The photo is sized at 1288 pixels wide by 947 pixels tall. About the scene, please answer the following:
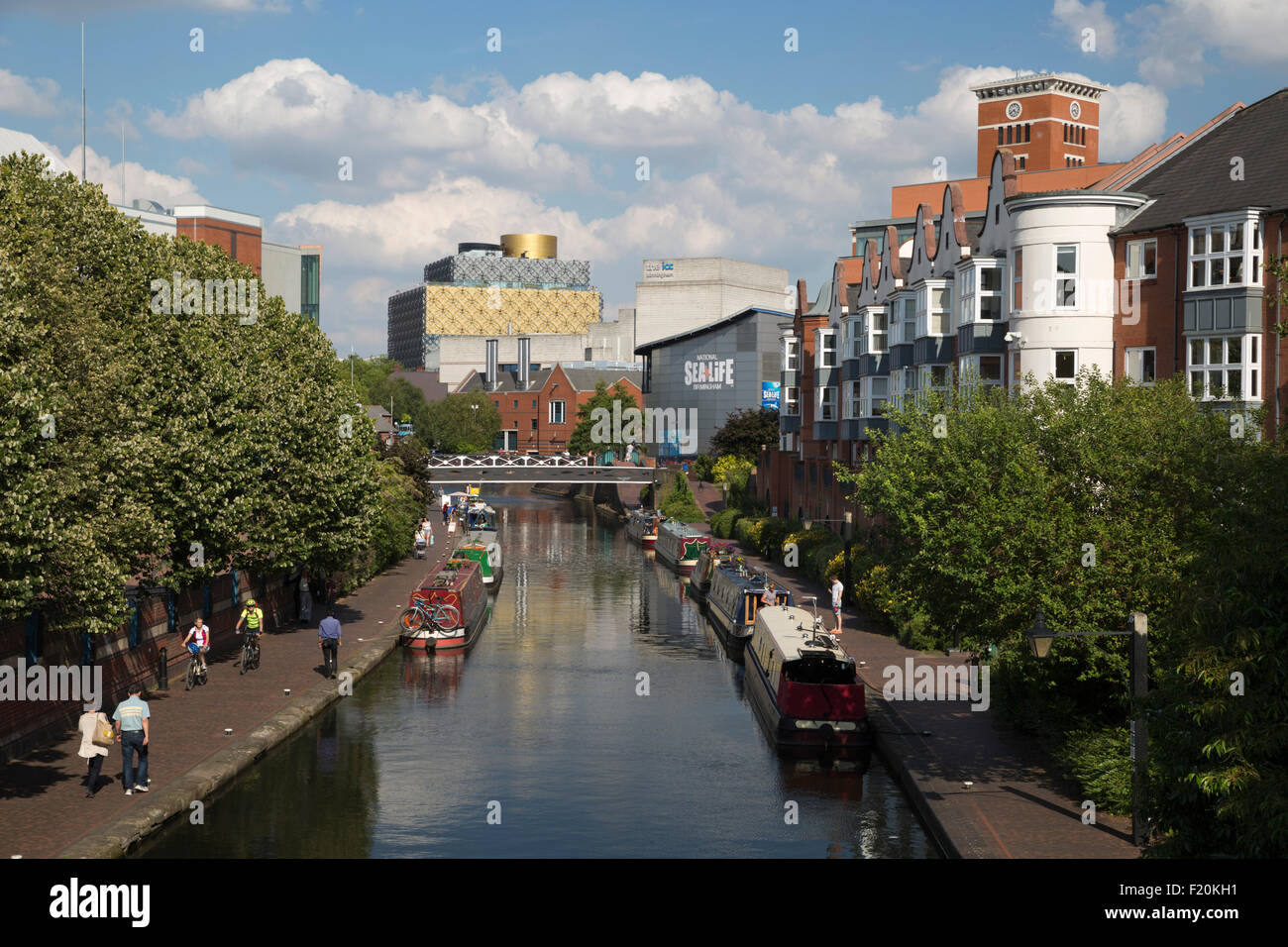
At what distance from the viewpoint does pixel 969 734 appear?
→ 28.3 m

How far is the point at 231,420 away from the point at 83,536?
13093 mm

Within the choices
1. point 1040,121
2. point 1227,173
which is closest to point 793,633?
point 1227,173

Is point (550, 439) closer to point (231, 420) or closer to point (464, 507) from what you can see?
point (464, 507)

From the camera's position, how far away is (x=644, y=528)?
8831 cm

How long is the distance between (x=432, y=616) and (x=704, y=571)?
20.2 m

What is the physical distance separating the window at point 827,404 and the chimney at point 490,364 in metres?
128

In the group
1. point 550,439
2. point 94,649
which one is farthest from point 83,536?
point 550,439

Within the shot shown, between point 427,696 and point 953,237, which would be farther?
Answer: point 953,237

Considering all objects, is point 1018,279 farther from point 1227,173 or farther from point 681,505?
point 681,505

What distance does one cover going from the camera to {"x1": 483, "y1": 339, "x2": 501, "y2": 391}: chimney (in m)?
192

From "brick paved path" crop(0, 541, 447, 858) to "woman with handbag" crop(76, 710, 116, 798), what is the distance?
28 centimetres

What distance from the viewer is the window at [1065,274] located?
41.2m

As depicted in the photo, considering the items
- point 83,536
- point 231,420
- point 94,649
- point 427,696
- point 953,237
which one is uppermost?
point 953,237

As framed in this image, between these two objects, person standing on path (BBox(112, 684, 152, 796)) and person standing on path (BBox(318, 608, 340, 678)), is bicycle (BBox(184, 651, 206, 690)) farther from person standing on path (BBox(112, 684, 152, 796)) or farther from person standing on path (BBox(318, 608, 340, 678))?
person standing on path (BBox(112, 684, 152, 796))
